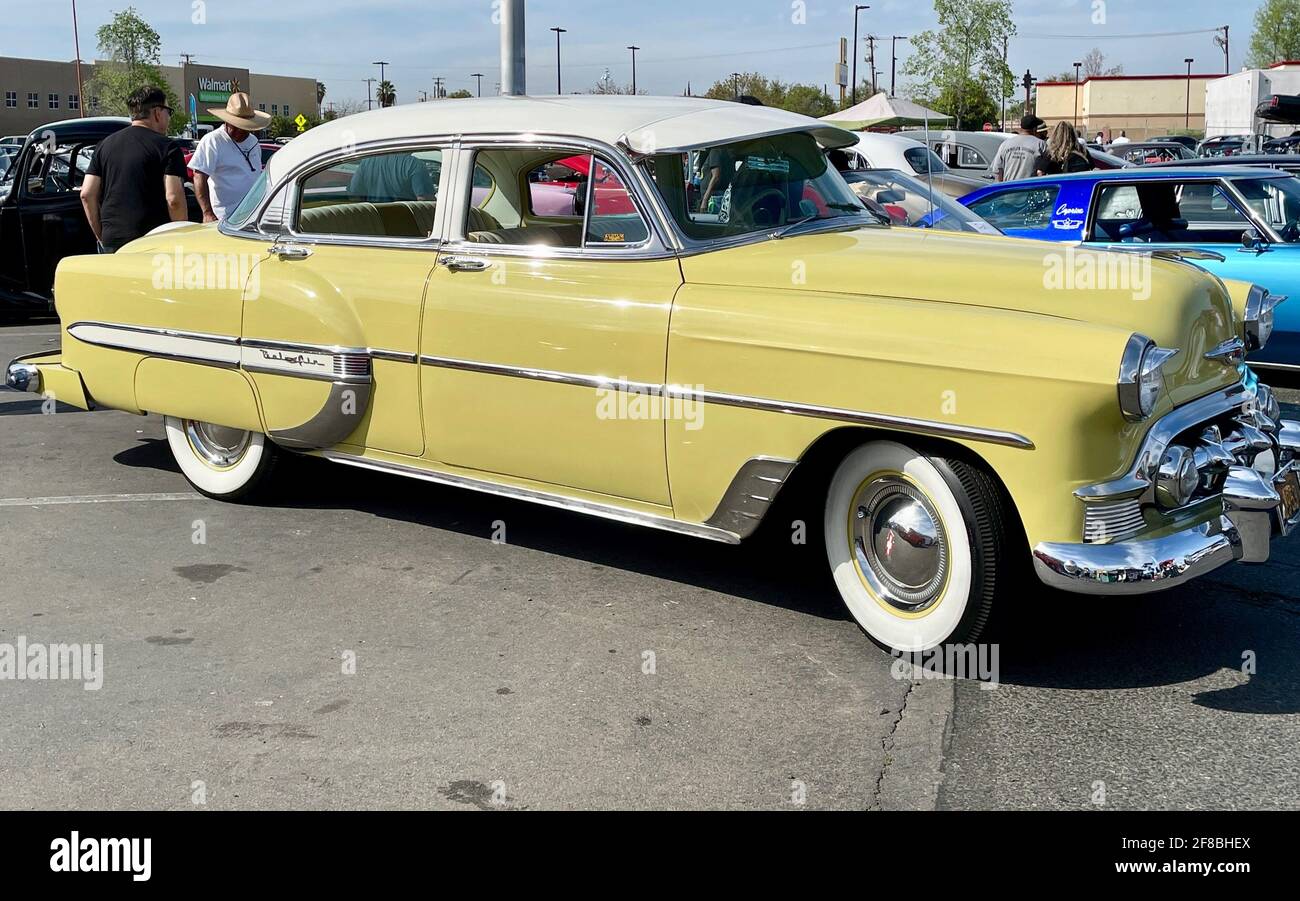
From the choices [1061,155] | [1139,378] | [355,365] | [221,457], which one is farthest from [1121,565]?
[1061,155]

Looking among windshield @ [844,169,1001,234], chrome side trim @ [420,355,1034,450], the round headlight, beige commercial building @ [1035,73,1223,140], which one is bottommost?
chrome side trim @ [420,355,1034,450]

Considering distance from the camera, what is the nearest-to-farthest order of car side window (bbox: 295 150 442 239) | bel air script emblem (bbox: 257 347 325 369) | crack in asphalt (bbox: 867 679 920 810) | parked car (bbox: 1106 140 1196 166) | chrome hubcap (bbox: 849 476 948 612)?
crack in asphalt (bbox: 867 679 920 810)
chrome hubcap (bbox: 849 476 948 612)
bel air script emblem (bbox: 257 347 325 369)
car side window (bbox: 295 150 442 239)
parked car (bbox: 1106 140 1196 166)

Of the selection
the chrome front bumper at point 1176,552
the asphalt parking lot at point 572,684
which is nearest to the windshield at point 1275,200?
the asphalt parking lot at point 572,684

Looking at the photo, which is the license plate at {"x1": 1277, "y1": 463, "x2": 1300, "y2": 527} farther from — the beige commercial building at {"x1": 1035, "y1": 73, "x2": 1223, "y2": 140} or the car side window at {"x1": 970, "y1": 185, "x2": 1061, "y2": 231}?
the beige commercial building at {"x1": 1035, "y1": 73, "x2": 1223, "y2": 140}

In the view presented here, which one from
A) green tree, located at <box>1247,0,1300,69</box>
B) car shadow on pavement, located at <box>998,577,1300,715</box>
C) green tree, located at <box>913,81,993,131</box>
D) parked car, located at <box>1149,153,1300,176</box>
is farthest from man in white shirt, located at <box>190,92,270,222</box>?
green tree, located at <box>1247,0,1300,69</box>

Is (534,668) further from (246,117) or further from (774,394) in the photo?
(246,117)

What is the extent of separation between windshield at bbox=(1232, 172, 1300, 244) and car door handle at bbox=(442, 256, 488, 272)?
5.36 metres

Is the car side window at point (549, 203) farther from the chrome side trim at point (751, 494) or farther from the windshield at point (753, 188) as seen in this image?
the chrome side trim at point (751, 494)

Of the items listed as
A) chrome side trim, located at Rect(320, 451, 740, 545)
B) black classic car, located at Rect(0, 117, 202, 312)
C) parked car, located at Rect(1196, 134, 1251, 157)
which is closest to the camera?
chrome side trim, located at Rect(320, 451, 740, 545)

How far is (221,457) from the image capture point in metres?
5.94

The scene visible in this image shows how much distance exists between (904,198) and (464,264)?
5.71m

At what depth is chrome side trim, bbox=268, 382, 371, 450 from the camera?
199 inches

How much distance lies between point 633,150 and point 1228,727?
2.65m

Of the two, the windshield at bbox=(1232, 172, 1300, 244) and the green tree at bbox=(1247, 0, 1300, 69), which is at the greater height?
the green tree at bbox=(1247, 0, 1300, 69)
